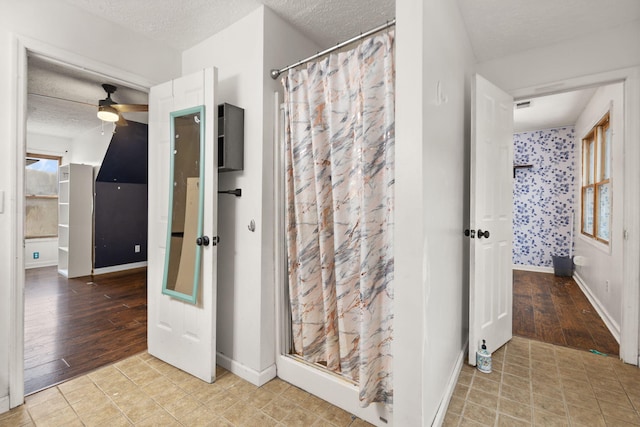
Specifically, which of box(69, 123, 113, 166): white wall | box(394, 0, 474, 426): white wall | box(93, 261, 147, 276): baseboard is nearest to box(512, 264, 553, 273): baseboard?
box(394, 0, 474, 426): white wall

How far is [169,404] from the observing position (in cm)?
182

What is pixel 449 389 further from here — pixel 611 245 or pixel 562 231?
pixel 562 231

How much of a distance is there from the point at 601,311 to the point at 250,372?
12.1 ft

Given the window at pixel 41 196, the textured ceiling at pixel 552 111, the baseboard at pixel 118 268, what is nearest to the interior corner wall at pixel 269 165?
the textured ceiling at pixel 552 111

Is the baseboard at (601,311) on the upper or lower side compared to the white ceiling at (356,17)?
lower

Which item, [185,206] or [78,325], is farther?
[78,325]

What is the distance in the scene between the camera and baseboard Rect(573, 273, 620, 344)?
2762 millimetres

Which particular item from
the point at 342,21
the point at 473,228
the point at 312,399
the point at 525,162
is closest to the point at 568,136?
the point at 525,162

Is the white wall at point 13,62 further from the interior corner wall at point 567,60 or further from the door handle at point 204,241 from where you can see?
the interior corner wall at point 567,60

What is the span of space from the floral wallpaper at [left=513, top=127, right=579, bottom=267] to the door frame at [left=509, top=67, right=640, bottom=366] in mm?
3154

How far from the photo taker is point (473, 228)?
2277mm

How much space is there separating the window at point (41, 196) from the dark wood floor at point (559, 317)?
7717 millimetres

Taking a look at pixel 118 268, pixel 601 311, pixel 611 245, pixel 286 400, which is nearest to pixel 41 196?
pixel 118 268

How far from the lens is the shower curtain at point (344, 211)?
1.60 m
